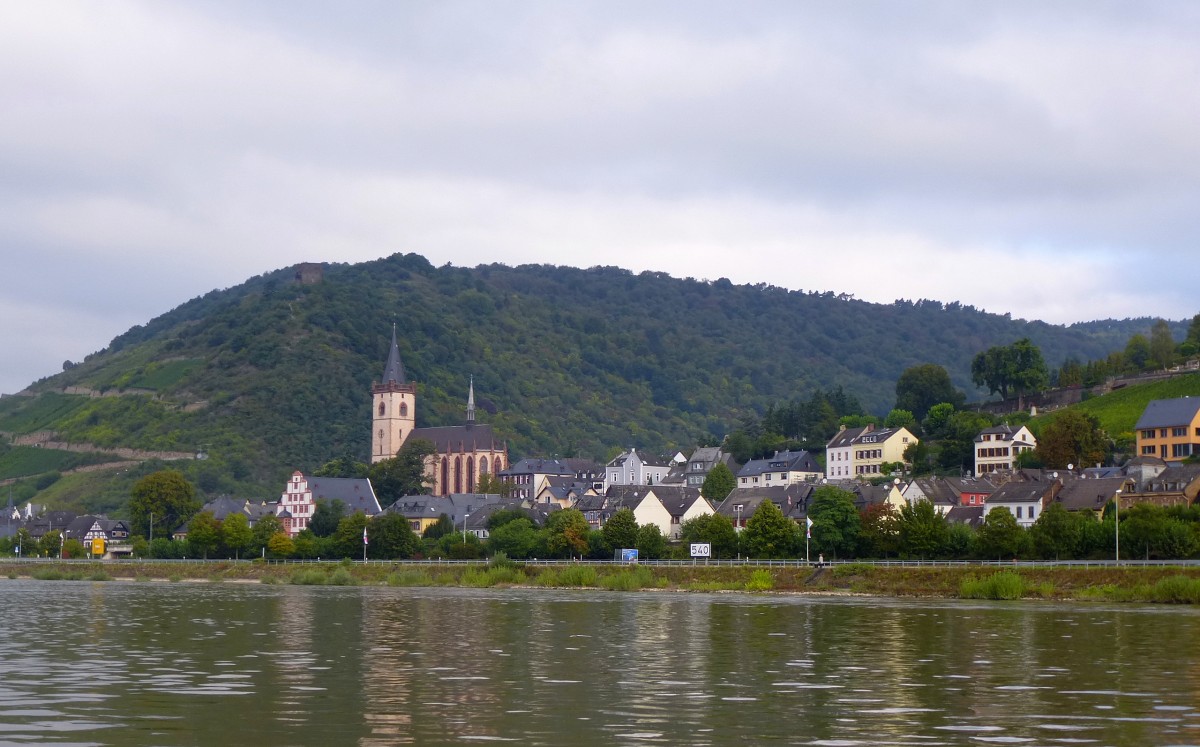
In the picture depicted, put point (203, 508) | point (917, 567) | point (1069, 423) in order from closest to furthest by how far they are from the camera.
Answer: point (917, 567) < point (1069, 423) < point (203, 508)

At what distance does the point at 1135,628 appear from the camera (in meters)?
50.5

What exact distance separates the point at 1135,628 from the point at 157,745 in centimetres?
3860

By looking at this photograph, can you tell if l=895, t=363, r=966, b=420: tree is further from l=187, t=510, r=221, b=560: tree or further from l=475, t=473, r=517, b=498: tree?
l=187, t=510, r=221, b=560: tree

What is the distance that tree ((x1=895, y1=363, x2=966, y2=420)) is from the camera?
171 metres

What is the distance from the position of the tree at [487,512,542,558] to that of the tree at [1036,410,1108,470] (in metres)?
44.1

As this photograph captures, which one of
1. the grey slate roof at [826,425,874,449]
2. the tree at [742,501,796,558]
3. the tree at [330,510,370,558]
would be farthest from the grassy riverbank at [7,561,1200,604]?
the grey slate roof at [826,425,874,449]

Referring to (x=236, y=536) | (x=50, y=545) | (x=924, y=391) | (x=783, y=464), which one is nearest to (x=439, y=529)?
(x=236, y=536)

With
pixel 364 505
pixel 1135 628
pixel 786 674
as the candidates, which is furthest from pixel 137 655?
pixel 364 505

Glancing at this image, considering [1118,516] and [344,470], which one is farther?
[344,470]

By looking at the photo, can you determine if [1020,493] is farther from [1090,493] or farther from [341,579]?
[341,579]

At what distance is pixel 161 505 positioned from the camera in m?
158

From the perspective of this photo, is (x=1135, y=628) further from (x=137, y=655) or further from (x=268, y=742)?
(x=268, y=742)

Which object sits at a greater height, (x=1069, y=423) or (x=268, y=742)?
(x=1069, y=423)

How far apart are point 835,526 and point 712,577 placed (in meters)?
10.5
